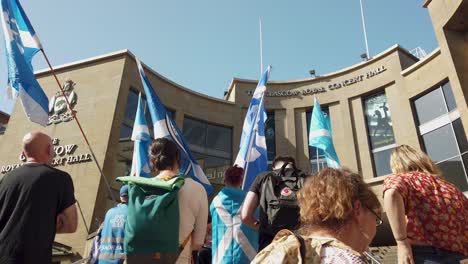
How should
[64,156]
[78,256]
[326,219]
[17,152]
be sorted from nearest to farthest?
[326,219] → [78,256] → [64,156] → [17,152]

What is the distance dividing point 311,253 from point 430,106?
18.3m

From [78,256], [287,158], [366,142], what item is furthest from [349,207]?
[366,142]

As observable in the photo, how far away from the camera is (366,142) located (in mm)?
18516

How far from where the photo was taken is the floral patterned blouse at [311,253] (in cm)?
130

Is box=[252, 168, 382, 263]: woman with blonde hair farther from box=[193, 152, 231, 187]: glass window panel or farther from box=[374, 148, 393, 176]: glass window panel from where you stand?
box=[374, 148, 393, 176]: glass window panel

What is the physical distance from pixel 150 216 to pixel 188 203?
359mm

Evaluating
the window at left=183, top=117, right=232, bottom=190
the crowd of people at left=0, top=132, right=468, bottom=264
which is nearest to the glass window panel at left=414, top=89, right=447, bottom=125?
the window at left=183, top=117, right=232, bottom=190

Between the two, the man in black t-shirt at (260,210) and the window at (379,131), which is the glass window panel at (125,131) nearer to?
the window at (379,131)

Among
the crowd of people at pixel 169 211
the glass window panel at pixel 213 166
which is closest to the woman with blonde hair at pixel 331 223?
the crowd of people at pixel 169 211

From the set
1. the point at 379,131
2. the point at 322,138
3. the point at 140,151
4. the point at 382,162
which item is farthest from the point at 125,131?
the point at 379,131

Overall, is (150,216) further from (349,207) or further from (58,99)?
(58,99)

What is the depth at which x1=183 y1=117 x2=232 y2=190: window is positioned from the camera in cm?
1952

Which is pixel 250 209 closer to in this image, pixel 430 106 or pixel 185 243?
pixel 185 243

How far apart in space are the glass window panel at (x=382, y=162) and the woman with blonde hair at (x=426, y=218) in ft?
52.2
